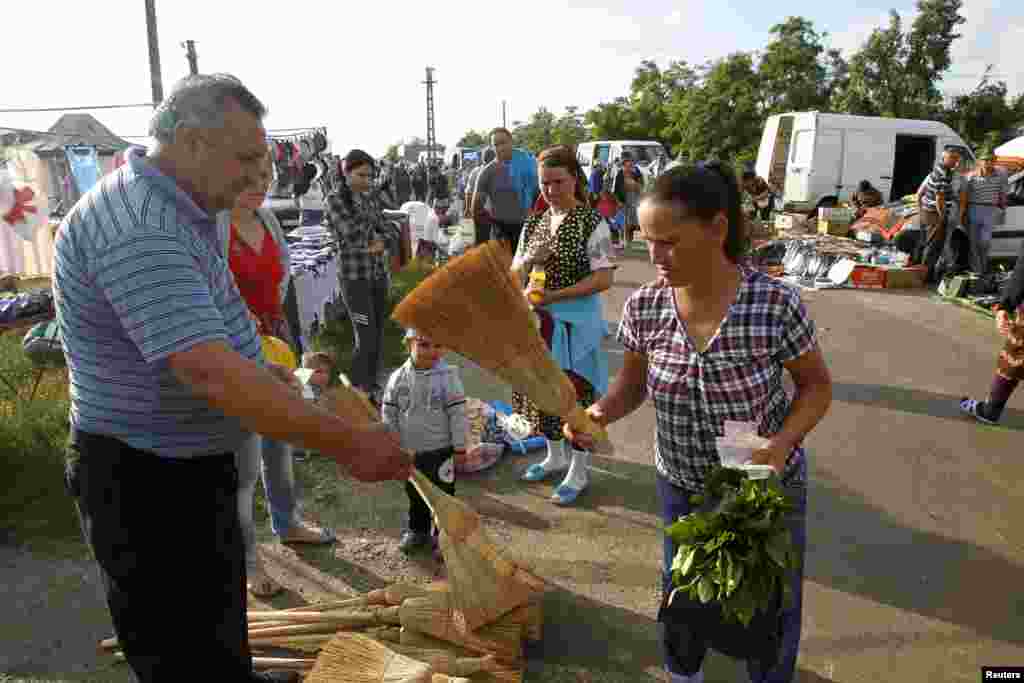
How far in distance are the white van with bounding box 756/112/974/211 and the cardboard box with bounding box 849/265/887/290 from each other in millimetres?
5347

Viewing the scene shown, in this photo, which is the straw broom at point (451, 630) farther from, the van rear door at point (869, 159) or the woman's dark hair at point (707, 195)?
the van rear door at point (869, 159)

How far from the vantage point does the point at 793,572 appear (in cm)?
206

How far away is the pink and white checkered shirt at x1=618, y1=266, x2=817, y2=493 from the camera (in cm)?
201

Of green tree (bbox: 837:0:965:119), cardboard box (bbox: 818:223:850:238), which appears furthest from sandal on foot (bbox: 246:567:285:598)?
green tree (bbox: 837:0:965:119)

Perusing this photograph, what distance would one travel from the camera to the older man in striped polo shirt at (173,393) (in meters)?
A: 1.59

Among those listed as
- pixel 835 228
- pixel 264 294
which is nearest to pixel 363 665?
pixel 264 294

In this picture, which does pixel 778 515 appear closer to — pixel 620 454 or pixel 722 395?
pixel 722 395

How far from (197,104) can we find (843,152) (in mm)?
16563

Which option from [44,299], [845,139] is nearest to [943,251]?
[845,139]

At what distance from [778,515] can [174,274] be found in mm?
1574

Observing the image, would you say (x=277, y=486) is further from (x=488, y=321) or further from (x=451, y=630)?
(x=488, y=321)

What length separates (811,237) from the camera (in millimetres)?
12969

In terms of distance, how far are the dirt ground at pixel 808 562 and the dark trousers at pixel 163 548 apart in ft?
3.86

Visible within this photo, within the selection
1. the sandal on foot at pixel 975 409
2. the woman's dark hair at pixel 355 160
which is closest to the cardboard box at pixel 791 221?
the sandal on foot at pixel 975 409
